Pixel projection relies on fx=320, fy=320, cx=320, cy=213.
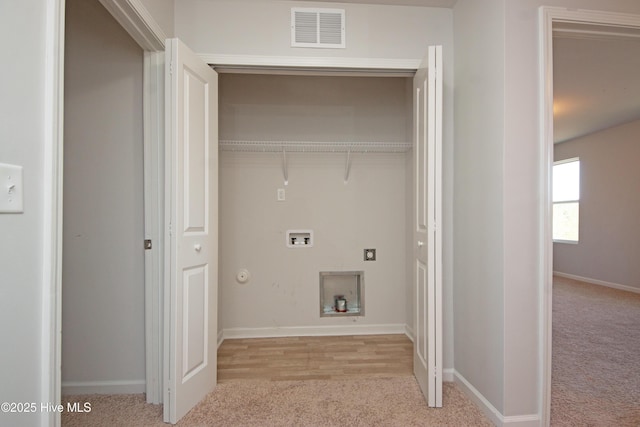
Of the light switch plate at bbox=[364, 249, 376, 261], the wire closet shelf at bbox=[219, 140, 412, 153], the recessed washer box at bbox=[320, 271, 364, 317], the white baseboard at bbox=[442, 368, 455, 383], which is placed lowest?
the white baseboard at bbox=[442, 368, 455, 383]

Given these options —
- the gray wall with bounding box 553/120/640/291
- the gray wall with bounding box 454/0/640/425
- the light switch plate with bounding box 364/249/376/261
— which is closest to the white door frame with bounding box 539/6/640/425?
the gray wall with bounding box 454/0/640/425

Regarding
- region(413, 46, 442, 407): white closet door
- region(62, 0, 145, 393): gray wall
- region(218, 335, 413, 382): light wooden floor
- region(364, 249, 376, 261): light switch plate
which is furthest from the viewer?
region(364, 249, 376, 261): light switch plate

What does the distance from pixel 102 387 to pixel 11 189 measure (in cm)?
168

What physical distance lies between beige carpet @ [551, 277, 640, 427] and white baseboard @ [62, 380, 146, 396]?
2406 mm

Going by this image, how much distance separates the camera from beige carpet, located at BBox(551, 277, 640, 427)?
1786mm

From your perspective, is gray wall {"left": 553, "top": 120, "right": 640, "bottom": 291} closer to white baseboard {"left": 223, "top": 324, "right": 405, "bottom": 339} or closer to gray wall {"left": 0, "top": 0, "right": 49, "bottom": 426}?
white baseboard {"left": 223, "top": 324, "right": 405, "bottom": 339}

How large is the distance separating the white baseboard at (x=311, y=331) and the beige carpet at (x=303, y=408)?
87cm

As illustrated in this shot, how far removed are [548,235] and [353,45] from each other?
161 centimetres

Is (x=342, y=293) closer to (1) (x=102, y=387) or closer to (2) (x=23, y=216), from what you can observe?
(1) (x=102, y=387)

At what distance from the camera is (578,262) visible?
5.83 m

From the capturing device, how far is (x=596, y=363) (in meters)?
2.41

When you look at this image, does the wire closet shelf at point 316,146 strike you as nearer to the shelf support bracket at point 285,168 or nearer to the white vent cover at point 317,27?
the shelf support bracket at point 285,168

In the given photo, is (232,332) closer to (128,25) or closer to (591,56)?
(128,25)

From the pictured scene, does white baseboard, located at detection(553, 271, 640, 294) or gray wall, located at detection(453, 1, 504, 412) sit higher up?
gray wall, located at detection(453, 1, 504, 412)
